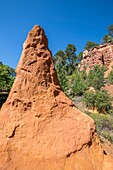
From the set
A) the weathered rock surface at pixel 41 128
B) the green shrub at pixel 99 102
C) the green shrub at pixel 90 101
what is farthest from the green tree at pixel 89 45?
the weathered rock surface at pixel 41 128

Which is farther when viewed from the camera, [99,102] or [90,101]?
[90,101]

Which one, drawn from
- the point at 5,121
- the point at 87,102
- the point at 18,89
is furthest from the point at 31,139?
the point at 87,102

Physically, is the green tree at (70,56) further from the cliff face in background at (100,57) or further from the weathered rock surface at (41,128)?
the weathered rock surface at (41,128)

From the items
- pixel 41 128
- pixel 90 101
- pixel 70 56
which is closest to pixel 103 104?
pixel 90 101

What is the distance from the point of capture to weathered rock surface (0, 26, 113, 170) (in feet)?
18.1

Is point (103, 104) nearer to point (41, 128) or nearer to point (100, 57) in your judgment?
point (41, 128)

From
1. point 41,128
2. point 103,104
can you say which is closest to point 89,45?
point 103,104

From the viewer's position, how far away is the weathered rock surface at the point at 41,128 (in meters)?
5.53

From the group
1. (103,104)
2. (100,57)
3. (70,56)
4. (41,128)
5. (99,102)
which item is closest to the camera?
(41,128)

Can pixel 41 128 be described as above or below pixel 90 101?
below

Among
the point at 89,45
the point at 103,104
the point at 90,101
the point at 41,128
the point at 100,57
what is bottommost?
the point at 41,128

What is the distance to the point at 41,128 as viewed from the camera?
6117 mm

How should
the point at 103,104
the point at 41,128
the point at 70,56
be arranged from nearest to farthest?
the point at 41,128, the point at 103,104, the point at 70,56

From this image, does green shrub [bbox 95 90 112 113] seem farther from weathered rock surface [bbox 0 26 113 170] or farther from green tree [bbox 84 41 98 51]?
green tree [bbox 84 41 98 51]
